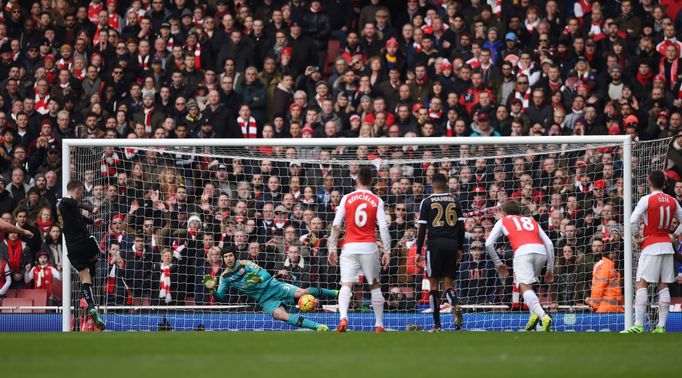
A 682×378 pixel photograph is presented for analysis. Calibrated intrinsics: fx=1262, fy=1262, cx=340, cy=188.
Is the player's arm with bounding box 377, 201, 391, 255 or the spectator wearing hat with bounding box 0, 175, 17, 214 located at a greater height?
the spectator wearing hat with bounding box 0, 175, 17, 214

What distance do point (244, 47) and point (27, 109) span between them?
398 cm

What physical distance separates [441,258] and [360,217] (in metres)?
1.16

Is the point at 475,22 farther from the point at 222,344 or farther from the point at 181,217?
the point at 222,344

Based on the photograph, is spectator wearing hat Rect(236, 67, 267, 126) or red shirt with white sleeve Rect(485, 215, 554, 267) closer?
red shirt with white sleeve Rect(485, 215, 554, 267)

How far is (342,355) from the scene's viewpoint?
1045cm

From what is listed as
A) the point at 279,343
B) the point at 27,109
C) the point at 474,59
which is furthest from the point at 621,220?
the point at 27,109

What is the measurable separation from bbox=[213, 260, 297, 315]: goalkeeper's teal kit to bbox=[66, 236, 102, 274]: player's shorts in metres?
1.69

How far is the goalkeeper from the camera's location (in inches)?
641

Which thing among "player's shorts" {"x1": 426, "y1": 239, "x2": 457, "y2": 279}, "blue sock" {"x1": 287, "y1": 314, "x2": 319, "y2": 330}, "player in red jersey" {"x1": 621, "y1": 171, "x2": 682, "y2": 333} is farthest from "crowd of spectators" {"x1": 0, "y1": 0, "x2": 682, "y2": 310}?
"player in red jersey" {"x1": 621, "y1": 171, "x2": 682, "y2": 333}

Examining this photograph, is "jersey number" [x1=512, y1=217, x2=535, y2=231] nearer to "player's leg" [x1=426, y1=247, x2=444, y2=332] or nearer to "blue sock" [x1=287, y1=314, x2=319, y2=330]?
"player's leg" [x1=426, y1=247, x2=444, y2=332]

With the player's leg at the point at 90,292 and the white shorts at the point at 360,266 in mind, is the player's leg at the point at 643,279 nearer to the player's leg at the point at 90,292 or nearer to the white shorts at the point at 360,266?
the white shorts at the point at 360,266

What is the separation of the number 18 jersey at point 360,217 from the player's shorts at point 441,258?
0.77 m

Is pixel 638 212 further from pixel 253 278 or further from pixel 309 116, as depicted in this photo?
pixel 309 116

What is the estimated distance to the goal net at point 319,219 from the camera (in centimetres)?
1731
